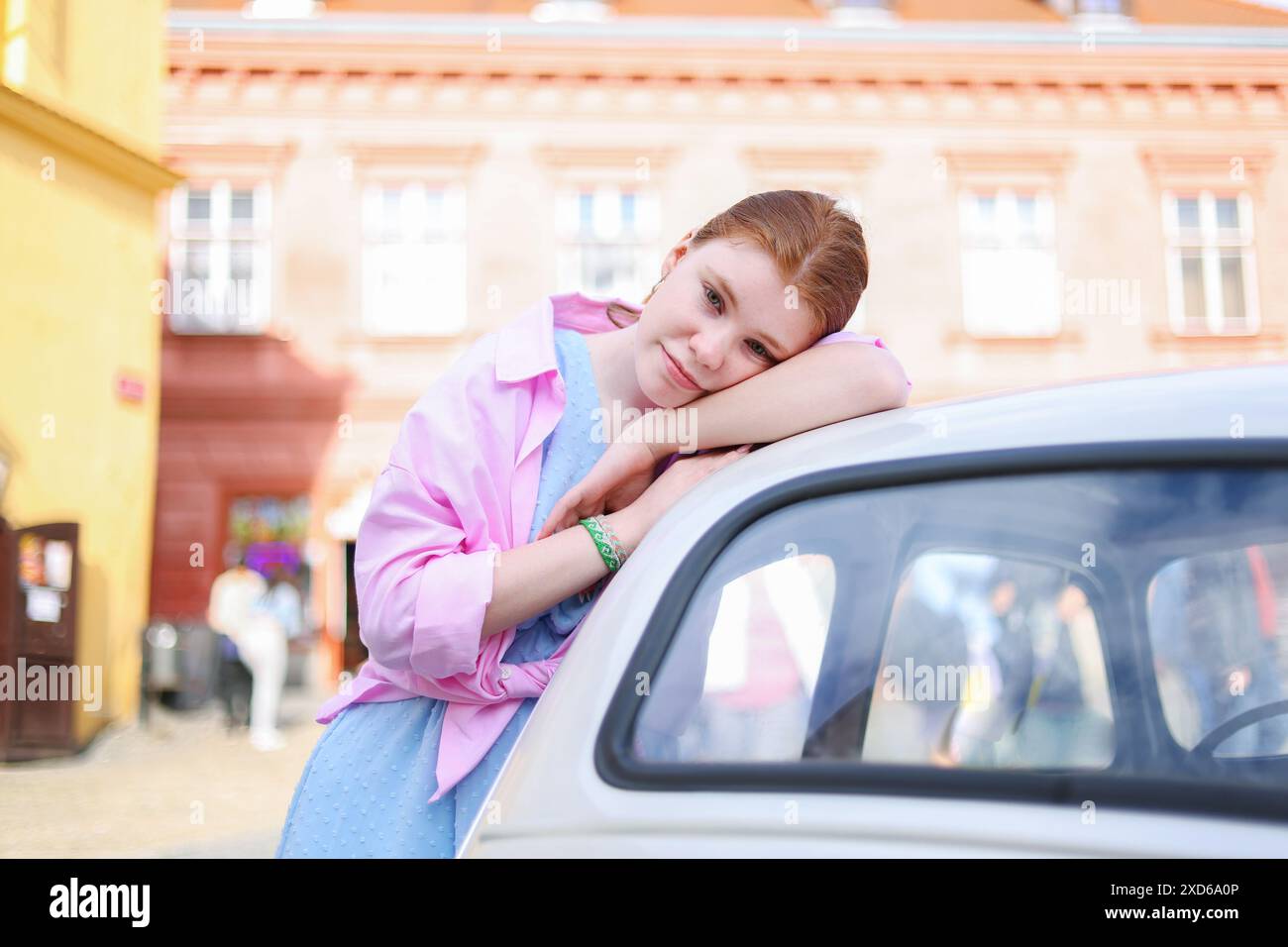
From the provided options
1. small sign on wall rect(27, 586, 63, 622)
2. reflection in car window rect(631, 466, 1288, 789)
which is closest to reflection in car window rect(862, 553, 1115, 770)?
reflection in car window rect(631, 466, 1288, 789)

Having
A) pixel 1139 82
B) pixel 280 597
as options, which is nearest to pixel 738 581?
pixel 280 597

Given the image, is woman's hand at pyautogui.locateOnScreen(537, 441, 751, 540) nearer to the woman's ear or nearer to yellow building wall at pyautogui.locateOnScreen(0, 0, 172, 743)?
the woman's ear

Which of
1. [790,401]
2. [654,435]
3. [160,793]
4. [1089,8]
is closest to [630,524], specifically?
[654,435]

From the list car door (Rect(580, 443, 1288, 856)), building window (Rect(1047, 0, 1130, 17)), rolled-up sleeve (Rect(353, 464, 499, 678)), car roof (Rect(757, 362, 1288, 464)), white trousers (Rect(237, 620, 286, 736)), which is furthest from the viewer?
building window (Rect(1047, 0, 1130, 17))

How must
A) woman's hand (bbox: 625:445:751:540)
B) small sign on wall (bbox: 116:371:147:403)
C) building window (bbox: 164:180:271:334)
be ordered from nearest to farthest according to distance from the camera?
woman's hand (bbox: 625:445:751:540)
small sign on wall (bbox: 116:371:147:403)
building window (bbox: 164:180:271:334)

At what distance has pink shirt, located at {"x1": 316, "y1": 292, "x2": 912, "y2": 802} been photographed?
1.38 m

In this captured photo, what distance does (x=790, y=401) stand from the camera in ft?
4.95

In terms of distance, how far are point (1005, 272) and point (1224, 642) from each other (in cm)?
1582

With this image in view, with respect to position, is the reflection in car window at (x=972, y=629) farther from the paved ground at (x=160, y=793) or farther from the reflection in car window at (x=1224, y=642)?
the paved ground at (x=160, y=793)

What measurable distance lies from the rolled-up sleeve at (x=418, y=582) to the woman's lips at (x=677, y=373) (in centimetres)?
32

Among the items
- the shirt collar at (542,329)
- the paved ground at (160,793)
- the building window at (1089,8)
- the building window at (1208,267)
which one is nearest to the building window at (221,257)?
the paved ground at (160,793)

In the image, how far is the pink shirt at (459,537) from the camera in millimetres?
1379

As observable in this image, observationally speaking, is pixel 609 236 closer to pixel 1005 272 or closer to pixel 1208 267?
pixel 1005 272

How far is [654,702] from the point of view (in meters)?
1.24
